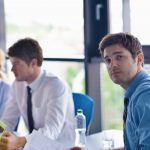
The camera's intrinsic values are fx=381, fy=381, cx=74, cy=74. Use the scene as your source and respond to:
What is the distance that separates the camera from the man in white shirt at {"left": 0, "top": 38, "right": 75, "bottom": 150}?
8.45 feet

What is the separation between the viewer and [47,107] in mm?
2623

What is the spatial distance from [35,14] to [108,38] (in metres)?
2.11

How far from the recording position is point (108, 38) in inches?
75.2

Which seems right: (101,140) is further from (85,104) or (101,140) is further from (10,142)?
(10,142)

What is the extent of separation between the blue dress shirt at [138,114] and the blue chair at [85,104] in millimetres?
918

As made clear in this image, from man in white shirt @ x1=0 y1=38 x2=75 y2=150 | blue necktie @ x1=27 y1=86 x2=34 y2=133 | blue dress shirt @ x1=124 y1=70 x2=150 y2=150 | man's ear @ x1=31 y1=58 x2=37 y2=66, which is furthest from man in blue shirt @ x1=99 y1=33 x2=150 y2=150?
blue necktie @ x1=27 y1=86 x2=34 y2=133

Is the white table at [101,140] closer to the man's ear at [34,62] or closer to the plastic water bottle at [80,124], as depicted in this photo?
the plastic water bottle at [80,124]

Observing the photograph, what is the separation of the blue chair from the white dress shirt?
3.7 inches

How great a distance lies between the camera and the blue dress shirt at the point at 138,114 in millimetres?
1572

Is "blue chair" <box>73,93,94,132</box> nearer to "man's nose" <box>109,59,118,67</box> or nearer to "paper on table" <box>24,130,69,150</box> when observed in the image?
"paper on table" <box>24,130,69,150</box>

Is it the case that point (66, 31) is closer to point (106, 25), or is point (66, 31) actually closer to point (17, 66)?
point (106, 25)

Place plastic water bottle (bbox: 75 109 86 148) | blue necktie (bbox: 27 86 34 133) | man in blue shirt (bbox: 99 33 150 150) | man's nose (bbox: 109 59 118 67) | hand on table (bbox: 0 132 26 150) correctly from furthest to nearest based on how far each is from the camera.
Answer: blue necktie (bbox: 27 86 34 133)
plastic water bottle (bbox: 75 109 86 148)
hand on table (bbox: 0 132 26 150)
man's nose (bbox: 109 59 118 67)
man in blue shirt (bbox: 99 33 150 150)

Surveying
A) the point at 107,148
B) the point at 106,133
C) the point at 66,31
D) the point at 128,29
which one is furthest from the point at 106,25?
the point at 107,148

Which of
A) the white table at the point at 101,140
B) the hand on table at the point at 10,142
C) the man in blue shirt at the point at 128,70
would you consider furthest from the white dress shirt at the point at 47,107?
the man in blue shirt at the point at 128,70
